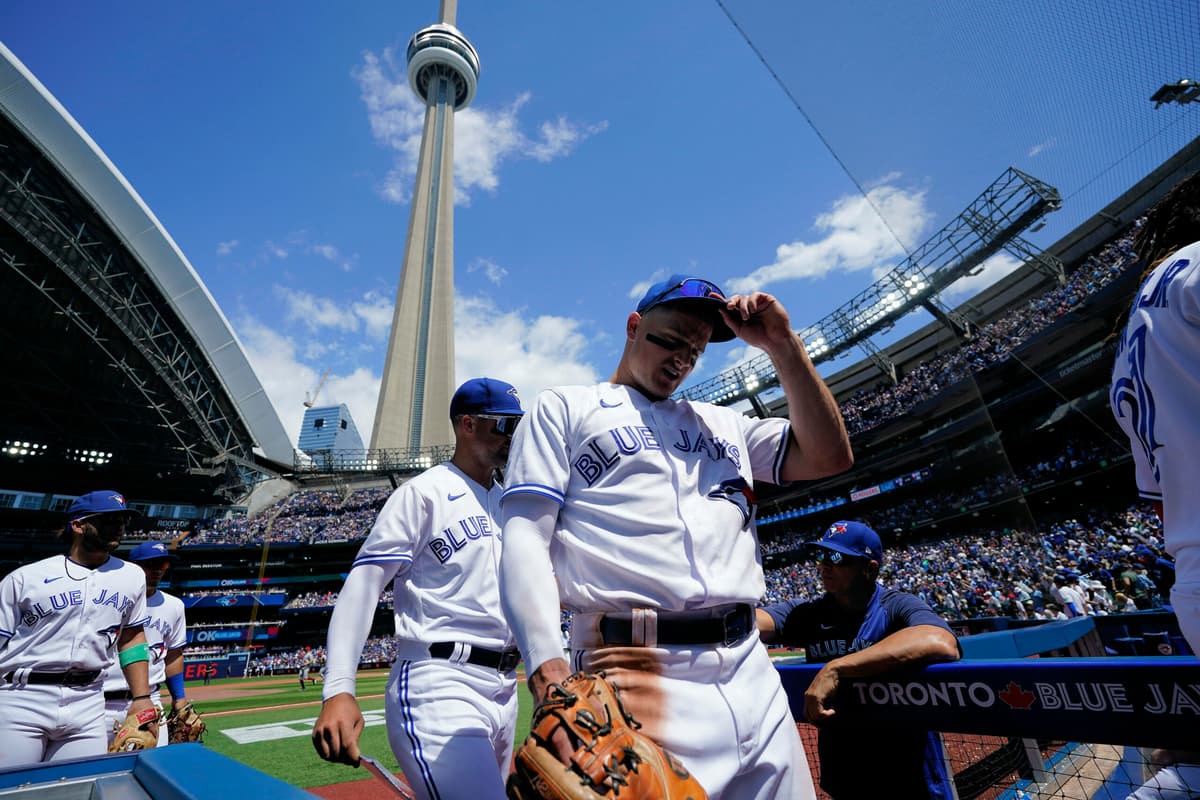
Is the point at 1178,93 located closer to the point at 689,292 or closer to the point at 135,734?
the point at 689,292

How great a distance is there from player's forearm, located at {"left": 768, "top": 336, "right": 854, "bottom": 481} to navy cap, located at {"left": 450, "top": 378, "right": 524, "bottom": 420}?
1341 mm

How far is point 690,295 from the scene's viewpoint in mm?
1603

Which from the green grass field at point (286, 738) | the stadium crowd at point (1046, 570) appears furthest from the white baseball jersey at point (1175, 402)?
the stadium crowd at point (1046, 570)

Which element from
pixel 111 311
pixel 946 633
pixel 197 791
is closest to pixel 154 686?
pixel 197 791

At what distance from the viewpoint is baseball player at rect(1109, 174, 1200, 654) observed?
1.18 metres

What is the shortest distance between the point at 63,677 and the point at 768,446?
13.9ft

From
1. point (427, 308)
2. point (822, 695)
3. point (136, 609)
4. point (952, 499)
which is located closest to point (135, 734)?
point (136, 609)

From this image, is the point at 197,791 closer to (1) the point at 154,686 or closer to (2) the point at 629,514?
(2) the point at 629,514

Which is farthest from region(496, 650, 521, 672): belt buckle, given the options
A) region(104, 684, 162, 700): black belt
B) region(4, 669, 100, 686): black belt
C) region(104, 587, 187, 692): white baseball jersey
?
region(104, 587, 187, 692): white baseball jersey

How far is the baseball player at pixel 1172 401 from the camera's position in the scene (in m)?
1.18

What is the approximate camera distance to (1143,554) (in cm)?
1347

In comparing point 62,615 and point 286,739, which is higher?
point 62,615

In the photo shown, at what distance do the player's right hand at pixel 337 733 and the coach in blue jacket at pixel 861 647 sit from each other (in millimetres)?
1418

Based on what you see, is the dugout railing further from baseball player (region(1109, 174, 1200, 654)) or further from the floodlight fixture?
the floodlight fixture
